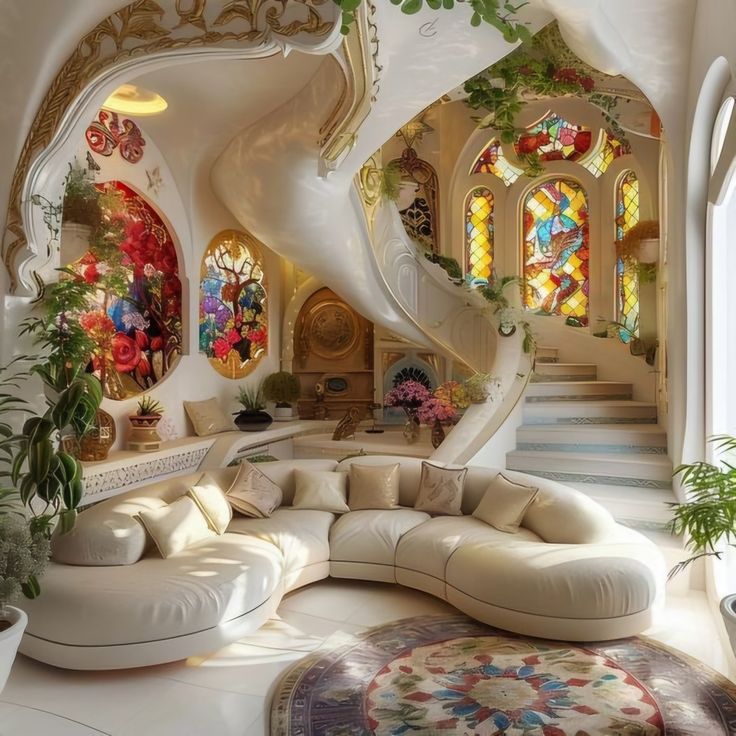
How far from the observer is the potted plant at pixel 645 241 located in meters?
7.25

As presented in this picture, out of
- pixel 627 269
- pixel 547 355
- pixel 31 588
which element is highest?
pixel 627 269

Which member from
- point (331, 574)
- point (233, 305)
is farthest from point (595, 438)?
point (233, 305)

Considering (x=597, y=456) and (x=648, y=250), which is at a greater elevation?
(x=648, y=250)

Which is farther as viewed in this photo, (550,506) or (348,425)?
(348,425)

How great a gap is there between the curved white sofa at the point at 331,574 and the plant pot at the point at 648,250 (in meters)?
3.75

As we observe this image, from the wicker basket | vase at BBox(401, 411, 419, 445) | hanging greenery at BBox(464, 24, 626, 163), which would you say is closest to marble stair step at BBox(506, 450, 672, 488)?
vase at BBox(401, 411, 419, 445)

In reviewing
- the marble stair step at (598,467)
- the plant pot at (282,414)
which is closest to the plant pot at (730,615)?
the marble stair step at (598,467)

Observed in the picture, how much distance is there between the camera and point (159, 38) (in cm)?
349

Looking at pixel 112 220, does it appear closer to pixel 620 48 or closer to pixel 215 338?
pixel 215 338

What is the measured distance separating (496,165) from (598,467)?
518 cm

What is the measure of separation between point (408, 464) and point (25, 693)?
10.0 feet

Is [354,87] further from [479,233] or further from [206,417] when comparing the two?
[479,233]

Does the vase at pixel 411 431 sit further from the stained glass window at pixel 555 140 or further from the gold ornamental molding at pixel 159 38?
the stained glass window at pixel 555 140

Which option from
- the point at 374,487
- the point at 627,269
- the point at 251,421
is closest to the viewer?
the point at 374,487
